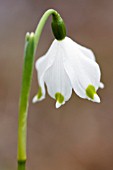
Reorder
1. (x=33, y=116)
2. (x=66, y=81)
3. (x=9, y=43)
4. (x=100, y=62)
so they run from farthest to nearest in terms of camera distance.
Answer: (x=9, y=43) → (x=100, y=62) → (x=33, y=116) → (x=66, y=81)

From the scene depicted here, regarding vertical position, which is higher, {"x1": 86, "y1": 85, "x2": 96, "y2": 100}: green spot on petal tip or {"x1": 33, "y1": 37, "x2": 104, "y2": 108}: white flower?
{"x1": 33, "y1": 37, "x2": 104, "y2": 108}: white flower

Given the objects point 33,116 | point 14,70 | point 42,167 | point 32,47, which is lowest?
point 42,167

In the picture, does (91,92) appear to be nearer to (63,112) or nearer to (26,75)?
(26,75)

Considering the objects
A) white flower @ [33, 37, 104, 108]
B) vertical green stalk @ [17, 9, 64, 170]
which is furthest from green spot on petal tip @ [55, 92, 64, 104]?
vertical green stalk @ [17, 9, 64, 170]

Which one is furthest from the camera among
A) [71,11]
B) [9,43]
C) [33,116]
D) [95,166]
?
[71,11]

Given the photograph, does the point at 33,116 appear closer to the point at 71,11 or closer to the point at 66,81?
the point at 71,11

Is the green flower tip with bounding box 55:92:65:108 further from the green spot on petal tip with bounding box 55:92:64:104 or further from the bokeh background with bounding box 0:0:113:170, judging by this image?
the bokeh background with bounding box 0:0:113:170

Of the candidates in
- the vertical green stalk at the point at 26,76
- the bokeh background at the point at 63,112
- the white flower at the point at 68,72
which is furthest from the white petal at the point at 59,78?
the bokeh background at the point at 63,112

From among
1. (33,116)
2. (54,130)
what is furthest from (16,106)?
(54,130)
